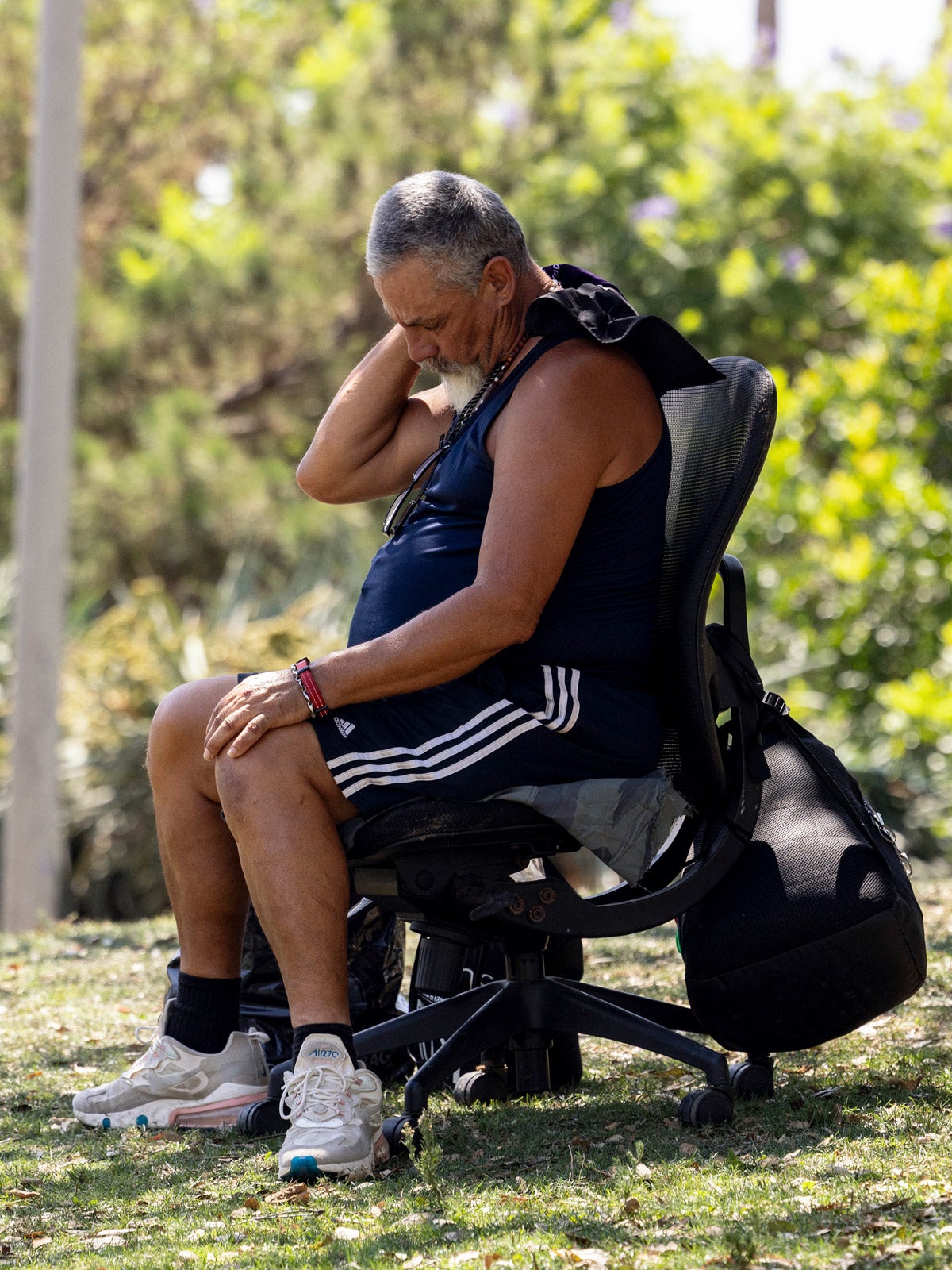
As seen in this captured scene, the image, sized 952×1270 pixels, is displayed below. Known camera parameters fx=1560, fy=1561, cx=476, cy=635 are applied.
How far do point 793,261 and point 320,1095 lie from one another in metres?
8.99

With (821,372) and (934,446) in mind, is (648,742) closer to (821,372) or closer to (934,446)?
(934,446)

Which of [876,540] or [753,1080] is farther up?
[876,540]

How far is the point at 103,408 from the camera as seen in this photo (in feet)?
41.0

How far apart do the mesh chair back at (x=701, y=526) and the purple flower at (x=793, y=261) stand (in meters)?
7.74

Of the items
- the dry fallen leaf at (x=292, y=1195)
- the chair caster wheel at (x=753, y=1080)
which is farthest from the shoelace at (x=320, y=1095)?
the chair caster wheel at (x=753, y=1080)

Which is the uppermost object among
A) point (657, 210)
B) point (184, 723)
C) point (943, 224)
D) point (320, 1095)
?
point (657, 210)

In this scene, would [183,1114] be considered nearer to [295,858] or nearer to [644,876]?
[295,858]

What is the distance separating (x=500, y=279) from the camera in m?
2.84

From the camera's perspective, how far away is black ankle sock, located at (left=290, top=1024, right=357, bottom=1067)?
253cm

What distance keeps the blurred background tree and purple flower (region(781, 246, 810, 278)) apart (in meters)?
0.06

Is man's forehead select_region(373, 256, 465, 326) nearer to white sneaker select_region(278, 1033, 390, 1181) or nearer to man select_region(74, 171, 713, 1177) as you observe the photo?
man select_region(74, 171, 713, 1177)

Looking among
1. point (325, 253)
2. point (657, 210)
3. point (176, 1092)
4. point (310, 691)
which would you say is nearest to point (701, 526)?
point (310, 691)

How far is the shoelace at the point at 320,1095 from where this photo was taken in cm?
245

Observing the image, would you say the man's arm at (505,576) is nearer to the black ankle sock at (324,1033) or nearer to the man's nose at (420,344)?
A: the man's nose at (420,344)
